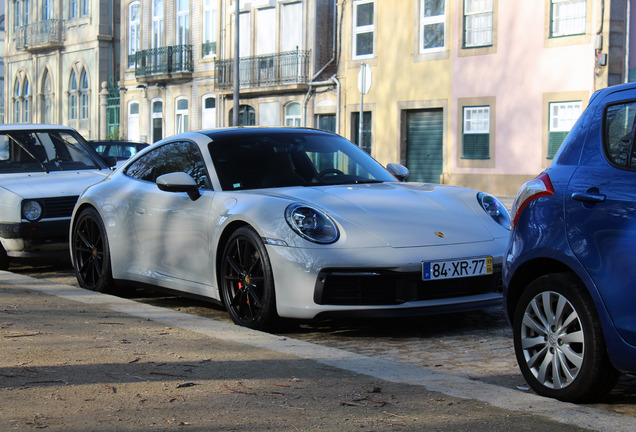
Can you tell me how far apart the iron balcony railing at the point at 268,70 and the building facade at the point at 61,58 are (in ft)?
43.8

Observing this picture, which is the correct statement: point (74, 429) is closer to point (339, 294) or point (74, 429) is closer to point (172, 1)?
point (339, 294)

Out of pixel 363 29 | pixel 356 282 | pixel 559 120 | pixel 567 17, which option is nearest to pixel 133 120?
pixel 363 29

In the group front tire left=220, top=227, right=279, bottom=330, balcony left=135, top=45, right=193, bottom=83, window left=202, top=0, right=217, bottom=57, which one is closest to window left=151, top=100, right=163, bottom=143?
balcony left=135, top=45, right=193, bottom=83

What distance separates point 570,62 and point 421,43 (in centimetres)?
606

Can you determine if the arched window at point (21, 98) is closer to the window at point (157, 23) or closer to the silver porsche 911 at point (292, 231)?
the window at point (157, 23)

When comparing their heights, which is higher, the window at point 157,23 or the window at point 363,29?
the window at point 157,23

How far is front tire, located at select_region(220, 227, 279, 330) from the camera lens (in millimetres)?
6926

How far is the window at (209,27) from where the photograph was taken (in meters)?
43.2

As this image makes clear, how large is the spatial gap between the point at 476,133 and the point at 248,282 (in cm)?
2454

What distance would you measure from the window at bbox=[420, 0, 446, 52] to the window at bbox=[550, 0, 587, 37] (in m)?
4.39

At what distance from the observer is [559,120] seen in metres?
28.3

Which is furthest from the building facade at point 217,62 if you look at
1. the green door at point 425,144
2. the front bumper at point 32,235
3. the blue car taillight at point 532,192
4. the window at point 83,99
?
the blue car taillight at point 532,192

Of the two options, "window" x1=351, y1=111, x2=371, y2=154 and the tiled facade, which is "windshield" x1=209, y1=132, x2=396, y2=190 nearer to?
the tiled facade

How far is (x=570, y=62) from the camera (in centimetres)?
2781
